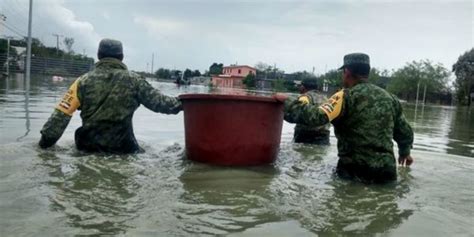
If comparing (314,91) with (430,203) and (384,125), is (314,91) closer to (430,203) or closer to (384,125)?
(384,125)

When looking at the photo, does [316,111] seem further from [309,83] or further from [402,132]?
[309,83]

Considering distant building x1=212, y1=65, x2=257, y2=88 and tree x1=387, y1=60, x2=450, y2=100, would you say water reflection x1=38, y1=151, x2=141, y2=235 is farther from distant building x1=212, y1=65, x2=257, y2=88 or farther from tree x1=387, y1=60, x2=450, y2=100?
tree x1=387, y1=60, x2=450, y2=100

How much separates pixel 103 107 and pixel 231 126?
5.09 ft

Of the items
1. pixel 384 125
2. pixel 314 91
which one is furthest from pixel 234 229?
pixel 314 91

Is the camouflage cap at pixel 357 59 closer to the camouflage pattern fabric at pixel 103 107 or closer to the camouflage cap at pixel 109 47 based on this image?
the camouflage pattern fabric at pixel 103 107

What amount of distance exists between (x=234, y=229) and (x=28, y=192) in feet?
5.39

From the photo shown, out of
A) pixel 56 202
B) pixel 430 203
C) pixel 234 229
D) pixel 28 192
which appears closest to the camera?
pixel 234 229

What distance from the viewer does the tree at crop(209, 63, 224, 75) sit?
90.1 meters

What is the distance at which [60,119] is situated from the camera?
17.2 ft

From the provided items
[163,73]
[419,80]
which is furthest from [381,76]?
[163,73]

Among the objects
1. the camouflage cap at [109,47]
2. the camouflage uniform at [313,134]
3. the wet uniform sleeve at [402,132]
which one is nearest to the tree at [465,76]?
the camouflage uniform at [313,134]

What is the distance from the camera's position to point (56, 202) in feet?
10.6

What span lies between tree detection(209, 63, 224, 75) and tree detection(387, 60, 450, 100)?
31.6 metres

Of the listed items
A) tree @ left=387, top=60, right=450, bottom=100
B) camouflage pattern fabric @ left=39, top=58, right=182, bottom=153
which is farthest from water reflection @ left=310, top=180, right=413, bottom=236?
tree @ left=387, top=60, right=450, bottom=100
